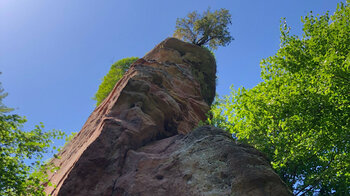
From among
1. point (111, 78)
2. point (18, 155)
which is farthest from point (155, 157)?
point (111, 78)

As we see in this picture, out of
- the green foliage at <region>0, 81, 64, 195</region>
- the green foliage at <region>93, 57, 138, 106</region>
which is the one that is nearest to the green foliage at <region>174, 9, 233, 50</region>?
the green foliage at <region>93, 57, 138, 106</region>

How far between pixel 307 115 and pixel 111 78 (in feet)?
83.0

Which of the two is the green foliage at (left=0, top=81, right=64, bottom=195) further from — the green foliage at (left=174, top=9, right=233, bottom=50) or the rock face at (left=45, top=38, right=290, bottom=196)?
the green foliage at (left=174, top=9, right=233, bottom=50)

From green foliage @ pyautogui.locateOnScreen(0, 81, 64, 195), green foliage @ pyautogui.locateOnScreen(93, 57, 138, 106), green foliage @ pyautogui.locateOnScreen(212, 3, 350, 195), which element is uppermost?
green foliage @ pyautogui.locateOnScreen(93, 57, 138, 106)

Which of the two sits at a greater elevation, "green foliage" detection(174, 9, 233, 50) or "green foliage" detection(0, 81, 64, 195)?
"green foliage" detection(174, 9, 233, 50)

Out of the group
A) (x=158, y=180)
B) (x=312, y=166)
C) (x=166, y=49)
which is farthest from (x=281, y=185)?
(x=166, y=49)

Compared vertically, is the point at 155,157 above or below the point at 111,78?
below

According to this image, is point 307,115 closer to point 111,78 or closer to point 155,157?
point 155,157

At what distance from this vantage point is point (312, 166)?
16781mm

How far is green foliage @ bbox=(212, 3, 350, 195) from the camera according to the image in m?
14.2

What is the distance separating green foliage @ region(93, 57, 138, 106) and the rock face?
14793 millimetres

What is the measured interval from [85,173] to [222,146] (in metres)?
6.20

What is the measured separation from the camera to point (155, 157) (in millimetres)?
12734

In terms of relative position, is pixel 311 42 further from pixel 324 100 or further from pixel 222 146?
pixel 222 146
